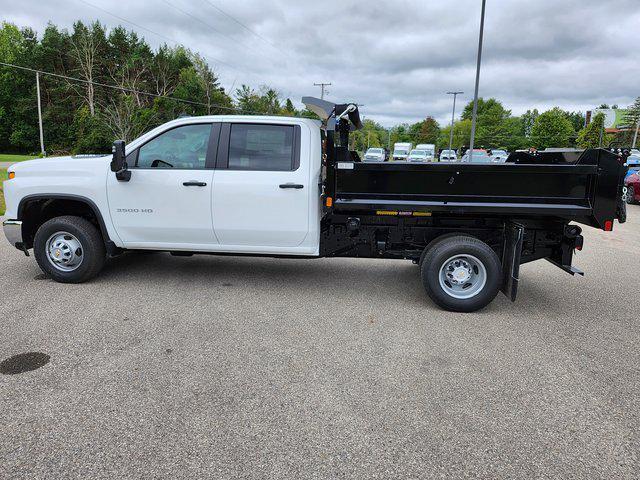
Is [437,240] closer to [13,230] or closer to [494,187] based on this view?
[494,187]

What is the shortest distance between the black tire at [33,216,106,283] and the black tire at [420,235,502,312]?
12.5 ft

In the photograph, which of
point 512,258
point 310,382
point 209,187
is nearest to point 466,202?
point 512,258

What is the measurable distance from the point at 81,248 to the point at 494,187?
4735 mm

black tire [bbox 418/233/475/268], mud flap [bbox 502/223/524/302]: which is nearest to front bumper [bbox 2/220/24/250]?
black tire [bbox 418/233/475/268]

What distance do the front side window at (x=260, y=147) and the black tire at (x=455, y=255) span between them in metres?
1.88

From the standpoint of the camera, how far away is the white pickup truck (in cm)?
472

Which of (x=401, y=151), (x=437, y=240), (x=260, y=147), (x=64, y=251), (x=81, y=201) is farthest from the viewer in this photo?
(x=401, y=151)

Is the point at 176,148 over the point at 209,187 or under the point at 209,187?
over

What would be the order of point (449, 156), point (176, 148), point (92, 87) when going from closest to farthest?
point (176, 148)
point (449, 156)
point (92, 87)

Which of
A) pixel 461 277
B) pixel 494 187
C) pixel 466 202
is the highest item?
pixel 494 187

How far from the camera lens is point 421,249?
5.36 meters

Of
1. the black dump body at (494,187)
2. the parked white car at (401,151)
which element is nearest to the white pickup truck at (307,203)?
the black dump body at (494,187)

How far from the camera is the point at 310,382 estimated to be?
3.46m

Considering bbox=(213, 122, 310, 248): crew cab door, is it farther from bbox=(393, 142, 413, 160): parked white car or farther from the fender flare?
bbox=(393, 142, 413, 160): parked white car
